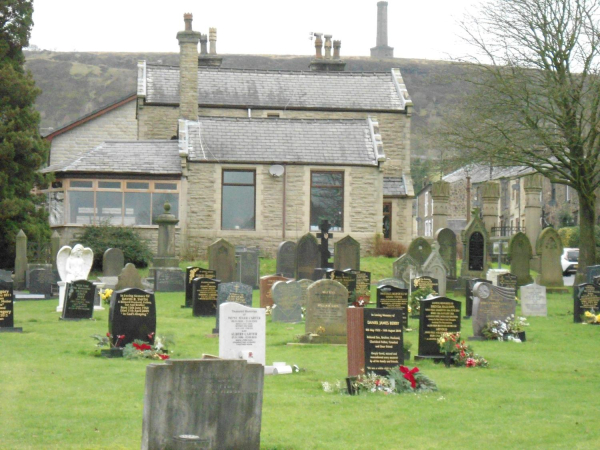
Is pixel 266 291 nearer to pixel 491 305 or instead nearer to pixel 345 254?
pixel 491 305

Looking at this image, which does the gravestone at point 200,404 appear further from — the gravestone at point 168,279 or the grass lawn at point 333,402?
the gravestone at point 168,279

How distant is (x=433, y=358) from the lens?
555 inches

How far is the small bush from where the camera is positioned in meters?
33.5

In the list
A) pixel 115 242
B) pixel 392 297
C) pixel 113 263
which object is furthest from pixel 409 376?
pixel 115 242

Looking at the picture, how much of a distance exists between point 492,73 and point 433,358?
1676 centimetres

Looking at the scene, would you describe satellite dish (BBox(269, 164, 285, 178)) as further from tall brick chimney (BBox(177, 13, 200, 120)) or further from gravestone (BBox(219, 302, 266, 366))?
gravestone (BBox(219, 302, 266, 366))

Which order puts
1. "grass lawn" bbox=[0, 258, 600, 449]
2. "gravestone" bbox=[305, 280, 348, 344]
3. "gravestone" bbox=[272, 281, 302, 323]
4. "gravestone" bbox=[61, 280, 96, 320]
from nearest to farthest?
"grass lawn" bbox=[0, 258, 600, 449], "gravestone" bbox=[305, 280, 348, 344], "gravestone" bbox=[61, 280, 96, 320], "gravestone" bbox=[272, 281, 302, 323]

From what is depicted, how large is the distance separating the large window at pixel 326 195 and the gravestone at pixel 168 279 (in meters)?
10.2

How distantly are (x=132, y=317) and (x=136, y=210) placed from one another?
21710mm

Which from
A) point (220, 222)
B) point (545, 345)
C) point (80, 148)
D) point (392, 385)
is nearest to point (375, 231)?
point (220, 222)

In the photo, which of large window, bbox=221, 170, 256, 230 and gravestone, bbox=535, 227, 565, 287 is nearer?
gravestone, bbox=535, 227, 565, 287

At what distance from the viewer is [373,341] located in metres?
11.6

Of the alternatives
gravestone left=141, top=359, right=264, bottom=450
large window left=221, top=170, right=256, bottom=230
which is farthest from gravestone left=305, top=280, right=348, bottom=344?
large window left=221, top=170, right=256, bottom=230

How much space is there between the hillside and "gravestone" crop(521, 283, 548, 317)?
8946cm
